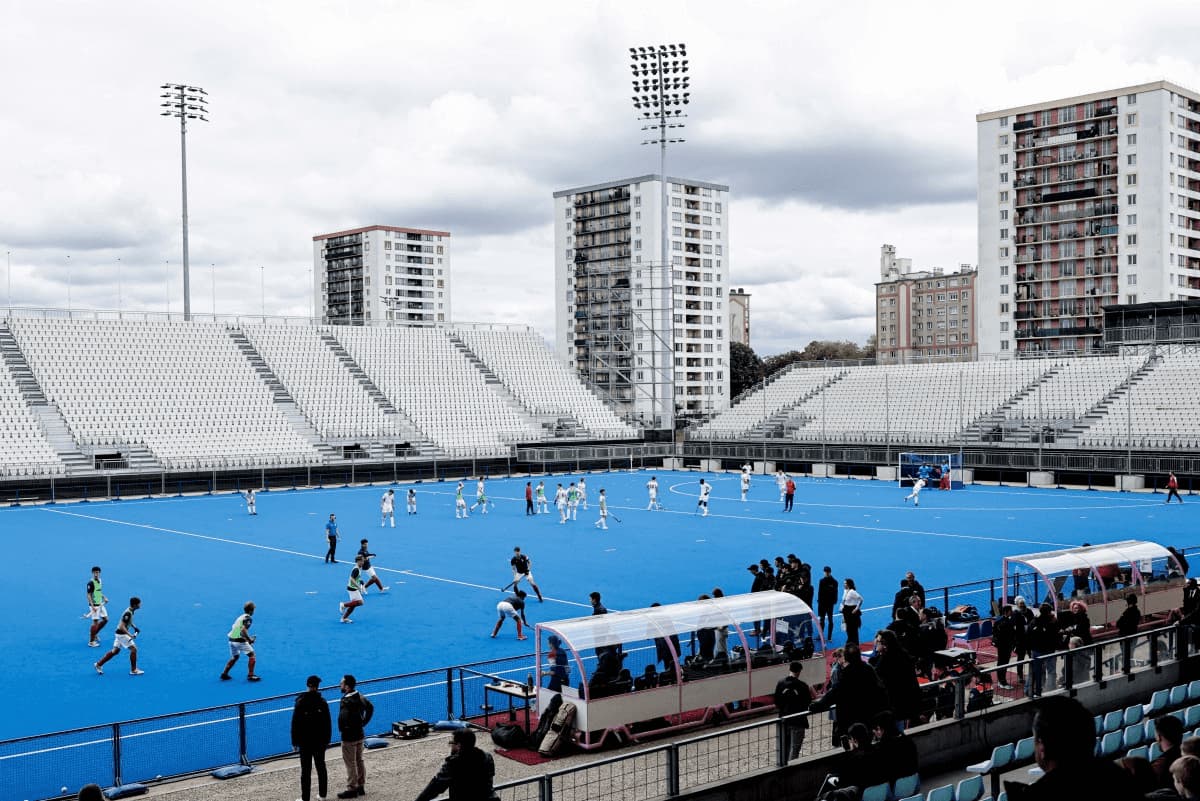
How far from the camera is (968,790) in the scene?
9812 millimetres

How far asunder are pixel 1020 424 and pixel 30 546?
50.4m

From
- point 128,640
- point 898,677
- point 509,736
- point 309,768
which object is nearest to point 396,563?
point 128,640

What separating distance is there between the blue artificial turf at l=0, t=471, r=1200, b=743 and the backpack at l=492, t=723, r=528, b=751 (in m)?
5.57

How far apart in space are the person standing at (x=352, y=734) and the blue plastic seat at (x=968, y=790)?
620 cm

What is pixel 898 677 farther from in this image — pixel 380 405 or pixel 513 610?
pixel 380 405

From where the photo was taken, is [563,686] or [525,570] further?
[525,570]

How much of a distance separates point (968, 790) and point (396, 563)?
23984 millimetres

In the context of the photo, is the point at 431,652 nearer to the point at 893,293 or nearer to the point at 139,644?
the point at 139,644

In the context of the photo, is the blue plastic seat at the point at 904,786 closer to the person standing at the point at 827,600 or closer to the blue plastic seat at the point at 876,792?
the blue plastic seat at the point at 876,792

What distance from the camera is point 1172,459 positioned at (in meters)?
52.3

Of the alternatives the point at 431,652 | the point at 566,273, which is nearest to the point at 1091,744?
the point at 431,652

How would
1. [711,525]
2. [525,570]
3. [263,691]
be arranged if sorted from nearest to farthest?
[263,691], [525,570], [711,525]

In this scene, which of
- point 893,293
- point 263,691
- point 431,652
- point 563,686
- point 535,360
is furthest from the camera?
point 893,293

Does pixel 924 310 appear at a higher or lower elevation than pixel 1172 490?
higher
